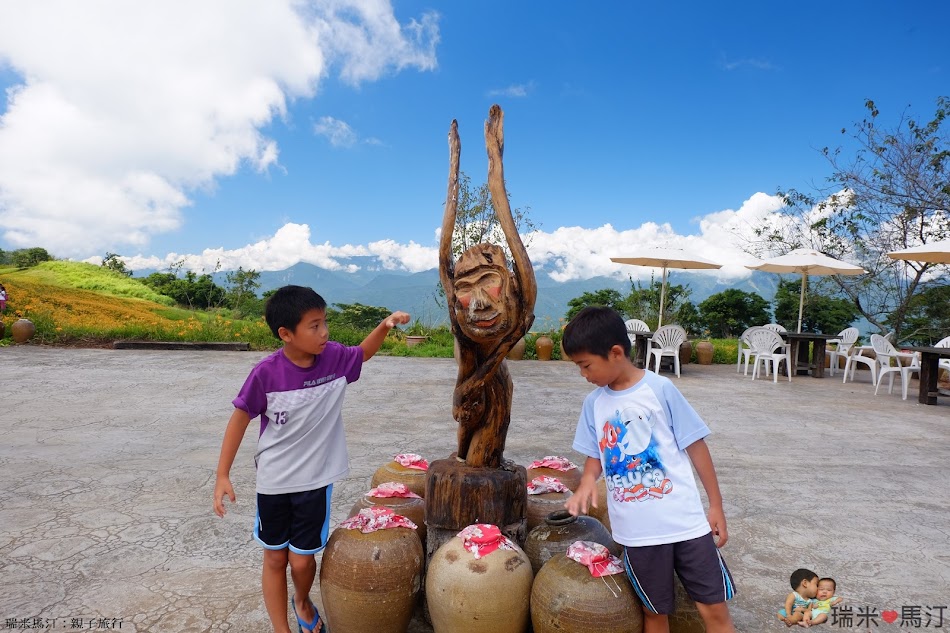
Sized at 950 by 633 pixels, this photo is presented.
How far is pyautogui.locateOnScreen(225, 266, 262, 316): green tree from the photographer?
17.1 m

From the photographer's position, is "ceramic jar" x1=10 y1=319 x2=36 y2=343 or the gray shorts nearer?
the gray shorts

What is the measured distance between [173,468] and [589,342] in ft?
12.5

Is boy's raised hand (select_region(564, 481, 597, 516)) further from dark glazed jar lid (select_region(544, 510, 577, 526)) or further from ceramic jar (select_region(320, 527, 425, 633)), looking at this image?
ceramic jar (select_region(320, 527, 425, 633))

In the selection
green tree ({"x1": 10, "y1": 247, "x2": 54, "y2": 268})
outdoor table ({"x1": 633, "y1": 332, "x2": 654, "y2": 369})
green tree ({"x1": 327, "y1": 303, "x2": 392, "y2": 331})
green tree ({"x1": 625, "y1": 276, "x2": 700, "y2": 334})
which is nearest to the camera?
outdoor table ({"x1": 633, "y1": 332, "x2": 654, "y2": 369})

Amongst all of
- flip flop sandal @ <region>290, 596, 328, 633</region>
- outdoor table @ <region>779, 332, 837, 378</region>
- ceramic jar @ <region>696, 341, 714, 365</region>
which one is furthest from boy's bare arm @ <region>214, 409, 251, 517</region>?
ceramic jar @ <region>696, 341, 714, 365</region>

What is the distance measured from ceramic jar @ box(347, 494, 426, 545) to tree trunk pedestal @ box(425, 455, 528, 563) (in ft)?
0.33

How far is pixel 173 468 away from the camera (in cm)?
446

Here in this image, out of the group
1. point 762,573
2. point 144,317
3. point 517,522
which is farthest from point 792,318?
point 144,317

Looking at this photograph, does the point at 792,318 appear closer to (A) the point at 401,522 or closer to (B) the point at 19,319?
(A) the point at 401,522

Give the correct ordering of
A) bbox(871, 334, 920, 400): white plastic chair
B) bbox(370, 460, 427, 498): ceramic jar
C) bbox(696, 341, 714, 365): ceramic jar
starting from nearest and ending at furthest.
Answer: bbox(370, 460, 427, 498): ceramic jar
bbox(871, 334, 920, 400): white plastic chair
bbox(696, 341, 714, 365): ceramic jar

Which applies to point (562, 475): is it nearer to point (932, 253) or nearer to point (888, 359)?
point (932, 253)

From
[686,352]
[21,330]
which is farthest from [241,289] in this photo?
[686,352]

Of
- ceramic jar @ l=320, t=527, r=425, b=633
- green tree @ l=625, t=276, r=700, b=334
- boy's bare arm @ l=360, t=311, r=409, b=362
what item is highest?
green tree @ l=625, t=276, r=700, b=334

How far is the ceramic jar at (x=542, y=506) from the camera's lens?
8.70 ft
